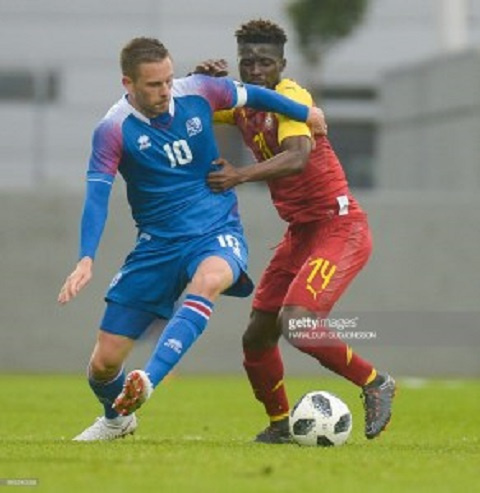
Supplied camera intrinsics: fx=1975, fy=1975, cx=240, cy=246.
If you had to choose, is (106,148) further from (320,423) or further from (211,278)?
(320,423)

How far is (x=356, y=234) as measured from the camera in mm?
11602

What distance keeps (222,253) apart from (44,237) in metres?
11.2

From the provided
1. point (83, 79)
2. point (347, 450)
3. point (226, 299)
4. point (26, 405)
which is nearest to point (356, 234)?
point (347, 450)

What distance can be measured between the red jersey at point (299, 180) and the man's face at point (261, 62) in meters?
0.10

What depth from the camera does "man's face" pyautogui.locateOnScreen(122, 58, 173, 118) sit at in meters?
10.8

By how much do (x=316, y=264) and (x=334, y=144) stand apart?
17.8 metres

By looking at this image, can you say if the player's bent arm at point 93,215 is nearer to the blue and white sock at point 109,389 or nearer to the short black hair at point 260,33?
the blue and white sock at point 109,389

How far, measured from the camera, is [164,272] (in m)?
Answer: 11.1

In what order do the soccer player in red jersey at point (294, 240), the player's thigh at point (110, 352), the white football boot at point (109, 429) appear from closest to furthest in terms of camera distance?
the soccer player in red jersey at point (294, 240), the player's thigh at point (110, 352), the white football boot at point (109, 429)

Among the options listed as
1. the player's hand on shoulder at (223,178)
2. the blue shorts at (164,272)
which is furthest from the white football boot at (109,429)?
the player's hand on shoulder at (223,178)

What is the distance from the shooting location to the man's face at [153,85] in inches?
424

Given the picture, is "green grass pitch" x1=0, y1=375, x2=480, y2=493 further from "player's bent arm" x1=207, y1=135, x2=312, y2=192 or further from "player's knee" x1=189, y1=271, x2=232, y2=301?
"player's bent arm" x1=207, y1=135, x2=312, y2=192

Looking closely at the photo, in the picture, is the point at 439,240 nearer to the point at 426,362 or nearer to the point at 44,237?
the point at 426,362

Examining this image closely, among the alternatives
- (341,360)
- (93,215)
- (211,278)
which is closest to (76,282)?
(93,215)
